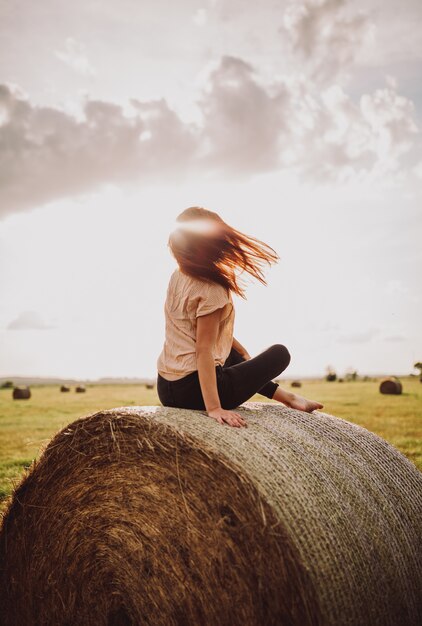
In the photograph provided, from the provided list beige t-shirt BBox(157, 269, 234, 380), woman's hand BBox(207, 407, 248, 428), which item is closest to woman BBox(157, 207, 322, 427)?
beige t-shirt BBox(157, 269, 234, 380)

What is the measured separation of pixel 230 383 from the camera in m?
3.58

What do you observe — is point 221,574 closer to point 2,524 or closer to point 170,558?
point 170,558

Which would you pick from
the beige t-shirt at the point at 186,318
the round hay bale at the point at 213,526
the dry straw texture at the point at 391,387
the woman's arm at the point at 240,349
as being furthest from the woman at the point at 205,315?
the dry straw texture at the point at 391,387

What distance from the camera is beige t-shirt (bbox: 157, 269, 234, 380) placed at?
11.6 feet

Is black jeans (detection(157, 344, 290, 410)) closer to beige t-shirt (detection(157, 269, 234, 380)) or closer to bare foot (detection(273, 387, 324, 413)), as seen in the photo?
beige t-shirt (detection(157, 269, 234, 380))

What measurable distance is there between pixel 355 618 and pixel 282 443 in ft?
3.14

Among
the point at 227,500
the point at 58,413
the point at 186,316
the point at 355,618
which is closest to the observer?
the point at 355,618

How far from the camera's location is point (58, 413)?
1645cm

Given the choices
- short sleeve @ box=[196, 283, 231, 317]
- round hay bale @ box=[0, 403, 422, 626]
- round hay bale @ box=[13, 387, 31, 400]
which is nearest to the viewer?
round hay bale @ box=[0, 403, 422, 626]

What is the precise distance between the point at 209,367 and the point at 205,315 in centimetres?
35

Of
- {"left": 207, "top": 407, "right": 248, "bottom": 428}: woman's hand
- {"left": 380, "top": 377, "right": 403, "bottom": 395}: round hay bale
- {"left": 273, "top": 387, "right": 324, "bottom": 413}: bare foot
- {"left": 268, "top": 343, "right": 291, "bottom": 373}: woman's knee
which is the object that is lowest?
{"left": 380, "top": 377, "right": 403, "bottom": 395}: round hay bale

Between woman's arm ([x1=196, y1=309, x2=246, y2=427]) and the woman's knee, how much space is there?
544 mm

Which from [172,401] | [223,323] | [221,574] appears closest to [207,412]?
[172,401]

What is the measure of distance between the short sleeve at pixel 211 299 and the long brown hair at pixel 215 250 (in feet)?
0.19
